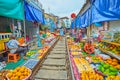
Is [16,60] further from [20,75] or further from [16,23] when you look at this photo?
[16,23]

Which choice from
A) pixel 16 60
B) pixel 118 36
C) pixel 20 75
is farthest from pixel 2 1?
pixel 118 36

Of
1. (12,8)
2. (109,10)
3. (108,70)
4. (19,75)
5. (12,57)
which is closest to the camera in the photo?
(19,75)

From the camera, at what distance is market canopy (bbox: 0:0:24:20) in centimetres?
642

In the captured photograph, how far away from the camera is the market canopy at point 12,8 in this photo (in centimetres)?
642

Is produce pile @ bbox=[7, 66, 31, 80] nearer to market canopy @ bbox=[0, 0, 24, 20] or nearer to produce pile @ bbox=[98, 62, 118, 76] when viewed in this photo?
produce pile @ bbox=[98, 62, 118, 76]

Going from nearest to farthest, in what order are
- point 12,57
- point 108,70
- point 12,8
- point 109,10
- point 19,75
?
point 19,75
point 108,70
point 109,10
point 12,8
point 12,57

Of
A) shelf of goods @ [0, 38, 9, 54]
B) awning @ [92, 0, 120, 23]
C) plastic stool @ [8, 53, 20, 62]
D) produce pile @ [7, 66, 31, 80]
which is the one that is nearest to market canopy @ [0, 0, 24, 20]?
shelf of goods @ [0, 38, 9, 54]

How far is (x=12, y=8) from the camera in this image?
7332mm

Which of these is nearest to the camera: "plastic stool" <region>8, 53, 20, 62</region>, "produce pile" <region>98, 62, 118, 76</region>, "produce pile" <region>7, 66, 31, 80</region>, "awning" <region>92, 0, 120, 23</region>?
"produce pile" <region>7, 66, 31, 80</region>

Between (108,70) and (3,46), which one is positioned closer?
(108,70)

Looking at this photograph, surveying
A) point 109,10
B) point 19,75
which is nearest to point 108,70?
point 109,10

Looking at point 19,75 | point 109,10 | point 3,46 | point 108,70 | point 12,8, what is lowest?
point 108,70

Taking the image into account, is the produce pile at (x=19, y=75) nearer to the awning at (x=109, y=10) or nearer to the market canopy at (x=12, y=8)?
the market canopy at (x=12, y=8)

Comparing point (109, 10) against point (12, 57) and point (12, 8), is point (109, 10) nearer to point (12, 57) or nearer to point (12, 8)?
point (12, 8)
